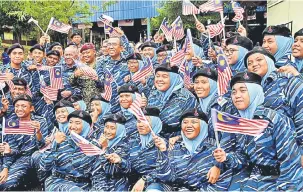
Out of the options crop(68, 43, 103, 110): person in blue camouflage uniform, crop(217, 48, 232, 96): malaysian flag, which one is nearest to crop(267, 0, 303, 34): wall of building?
crop(68, 43, 103, 110): person in blue camouflage uniform

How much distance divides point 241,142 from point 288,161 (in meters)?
0.50

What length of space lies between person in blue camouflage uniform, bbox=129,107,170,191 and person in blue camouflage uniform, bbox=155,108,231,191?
0.89 ft

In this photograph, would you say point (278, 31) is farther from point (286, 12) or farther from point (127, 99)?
point (286, 12)

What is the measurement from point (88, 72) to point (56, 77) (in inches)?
19.9

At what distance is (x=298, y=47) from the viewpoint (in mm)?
5074

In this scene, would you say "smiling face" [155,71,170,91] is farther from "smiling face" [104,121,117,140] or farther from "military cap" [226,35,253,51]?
"military cap" [226,35,253,51]

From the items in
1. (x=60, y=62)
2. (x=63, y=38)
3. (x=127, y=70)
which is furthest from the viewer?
(x=63, y=38)

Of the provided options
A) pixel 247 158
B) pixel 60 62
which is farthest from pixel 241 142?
pixel 60 62

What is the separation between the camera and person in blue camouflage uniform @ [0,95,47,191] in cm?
598

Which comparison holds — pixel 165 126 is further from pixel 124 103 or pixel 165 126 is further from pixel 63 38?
pixel 63 38

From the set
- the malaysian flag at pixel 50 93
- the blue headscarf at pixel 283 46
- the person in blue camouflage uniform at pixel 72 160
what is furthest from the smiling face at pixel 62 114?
the blue headscarf at pixel 283 46

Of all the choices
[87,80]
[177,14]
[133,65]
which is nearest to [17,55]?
[87,80]

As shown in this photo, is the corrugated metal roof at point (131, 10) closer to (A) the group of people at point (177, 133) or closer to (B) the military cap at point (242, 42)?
(A) the group of people at point (177, 133)

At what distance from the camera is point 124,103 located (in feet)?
19.3
